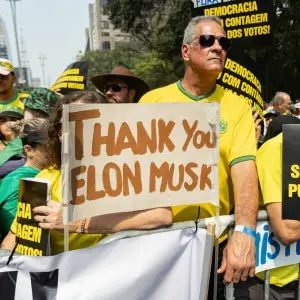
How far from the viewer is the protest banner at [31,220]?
5.99ft

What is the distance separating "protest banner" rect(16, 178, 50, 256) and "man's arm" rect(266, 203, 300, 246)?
3.64 feet

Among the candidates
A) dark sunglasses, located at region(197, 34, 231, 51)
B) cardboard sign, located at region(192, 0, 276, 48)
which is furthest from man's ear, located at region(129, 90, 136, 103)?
dark sunglasses, located at region(197, 34, 231, 51)

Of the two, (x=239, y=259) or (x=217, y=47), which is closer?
(x=239, y=259)

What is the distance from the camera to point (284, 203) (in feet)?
6.89

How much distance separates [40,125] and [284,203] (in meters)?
1.47

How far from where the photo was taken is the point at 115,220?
6.35ft

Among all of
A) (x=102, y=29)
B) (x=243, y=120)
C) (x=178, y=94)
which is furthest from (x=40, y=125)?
(x=102, y=29)

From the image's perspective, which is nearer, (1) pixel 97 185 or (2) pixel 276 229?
(1) pixel 97 185

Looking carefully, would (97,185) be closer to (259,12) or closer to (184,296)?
(184,296)

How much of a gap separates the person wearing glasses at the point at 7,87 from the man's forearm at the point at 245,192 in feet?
11.2

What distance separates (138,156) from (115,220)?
0.33 meters

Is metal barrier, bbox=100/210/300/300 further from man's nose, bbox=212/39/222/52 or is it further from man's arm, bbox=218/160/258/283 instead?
man's nose, bbox=212/39/222/52

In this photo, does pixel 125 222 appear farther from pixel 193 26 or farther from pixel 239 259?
pixel 193 26

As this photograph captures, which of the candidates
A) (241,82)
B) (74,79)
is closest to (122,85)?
(241,82)
